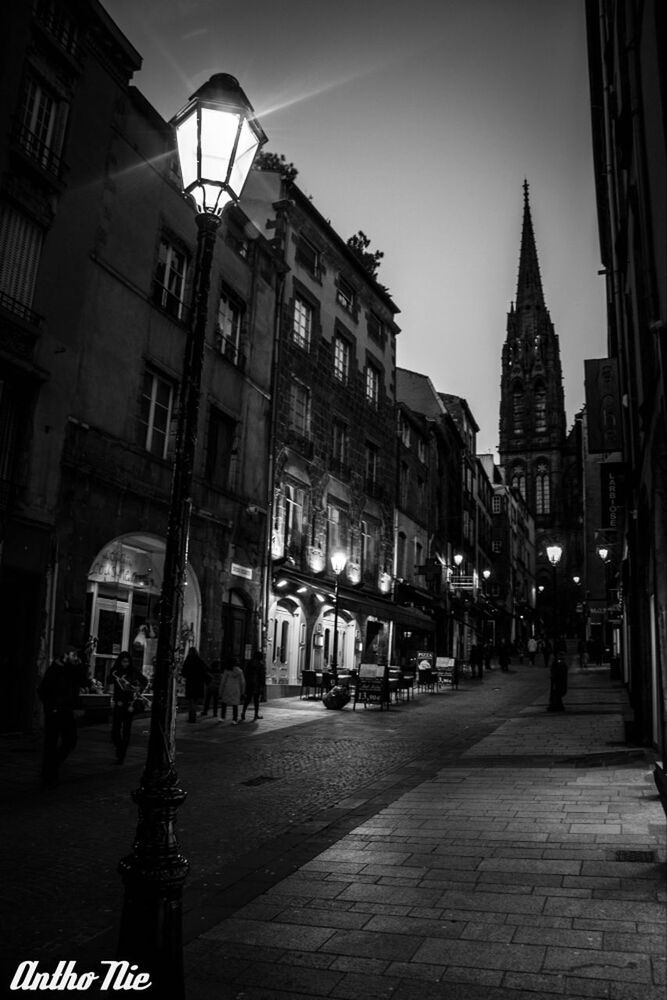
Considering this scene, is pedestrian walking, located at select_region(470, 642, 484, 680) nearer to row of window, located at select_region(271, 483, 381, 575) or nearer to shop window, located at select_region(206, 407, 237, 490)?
row of window, located at select_region(271, 483, 381, 575)

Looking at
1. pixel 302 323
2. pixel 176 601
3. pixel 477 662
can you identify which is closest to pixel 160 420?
pixel 302 323

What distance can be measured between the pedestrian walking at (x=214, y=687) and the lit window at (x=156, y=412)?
17.6 ft

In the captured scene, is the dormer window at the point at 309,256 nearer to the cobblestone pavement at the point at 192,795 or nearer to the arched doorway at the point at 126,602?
the arched doorway at the point at 126,602

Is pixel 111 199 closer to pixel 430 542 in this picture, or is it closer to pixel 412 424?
pixel 412 424

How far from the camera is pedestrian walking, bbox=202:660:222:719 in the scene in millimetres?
17141

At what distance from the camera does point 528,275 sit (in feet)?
367

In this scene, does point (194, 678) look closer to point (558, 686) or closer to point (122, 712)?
point (122, 712)

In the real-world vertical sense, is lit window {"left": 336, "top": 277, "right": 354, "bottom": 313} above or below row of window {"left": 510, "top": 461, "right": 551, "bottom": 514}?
below

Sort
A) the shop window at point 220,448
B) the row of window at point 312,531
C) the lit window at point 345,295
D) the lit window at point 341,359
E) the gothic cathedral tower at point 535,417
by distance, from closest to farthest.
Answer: the shop window at point 220,448 → the row of window at point 312,531 → the lit window at point 341,359 → the lit window at point 345,295 → the gothic cathedral tower at point 535,417

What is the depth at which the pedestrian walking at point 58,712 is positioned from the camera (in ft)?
30.2

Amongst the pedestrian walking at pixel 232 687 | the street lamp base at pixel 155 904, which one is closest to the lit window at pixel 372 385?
the pedestrian walking at pixel 232 687

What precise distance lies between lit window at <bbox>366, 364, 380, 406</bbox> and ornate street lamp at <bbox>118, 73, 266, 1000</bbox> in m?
27.2

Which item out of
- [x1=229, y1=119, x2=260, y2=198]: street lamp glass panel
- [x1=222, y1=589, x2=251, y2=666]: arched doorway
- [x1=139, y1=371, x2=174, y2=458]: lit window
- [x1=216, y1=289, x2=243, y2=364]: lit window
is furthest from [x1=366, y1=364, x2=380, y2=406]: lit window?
[x1=229, y1=119, x2=260, y2=198]: street lamp glass panel

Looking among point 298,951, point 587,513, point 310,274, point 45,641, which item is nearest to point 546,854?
point 298,951
